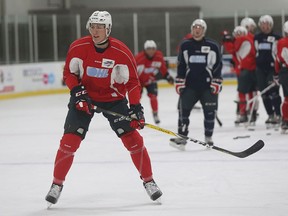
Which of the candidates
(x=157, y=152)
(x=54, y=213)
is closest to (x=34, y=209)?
(x=54, y=213)

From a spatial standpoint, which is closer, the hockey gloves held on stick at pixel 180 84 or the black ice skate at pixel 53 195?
the black ice skate at pixel 53 195

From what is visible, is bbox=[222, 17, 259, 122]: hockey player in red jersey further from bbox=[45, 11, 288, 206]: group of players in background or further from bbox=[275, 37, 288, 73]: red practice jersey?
bbox=[275, 37, 288, 73]: red practice jersey

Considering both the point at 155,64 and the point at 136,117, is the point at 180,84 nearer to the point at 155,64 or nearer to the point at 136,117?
the point at 136,117

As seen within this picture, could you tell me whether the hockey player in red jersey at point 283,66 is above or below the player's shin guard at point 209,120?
above

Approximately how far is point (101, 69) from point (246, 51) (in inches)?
190

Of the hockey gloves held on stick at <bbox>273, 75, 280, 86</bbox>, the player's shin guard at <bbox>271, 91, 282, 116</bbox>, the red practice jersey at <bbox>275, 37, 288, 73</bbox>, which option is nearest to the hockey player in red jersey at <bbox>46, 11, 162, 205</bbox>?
the red practice jersey at <bbox>275, 37, 288, 73</bbox>

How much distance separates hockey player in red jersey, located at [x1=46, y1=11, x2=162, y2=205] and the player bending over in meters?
2.36

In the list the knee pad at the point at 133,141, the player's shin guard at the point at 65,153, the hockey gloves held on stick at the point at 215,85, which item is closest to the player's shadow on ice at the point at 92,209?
the player's shin guard at the point at 65,153

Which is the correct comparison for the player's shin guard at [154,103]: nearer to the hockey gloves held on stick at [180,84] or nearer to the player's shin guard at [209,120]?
the player's shin guard at [209,120]

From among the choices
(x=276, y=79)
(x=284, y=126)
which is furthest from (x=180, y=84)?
(x=276, y=79)

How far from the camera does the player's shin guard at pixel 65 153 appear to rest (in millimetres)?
4832

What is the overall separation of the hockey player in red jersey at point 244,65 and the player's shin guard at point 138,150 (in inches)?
180

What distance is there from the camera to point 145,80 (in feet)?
32.8

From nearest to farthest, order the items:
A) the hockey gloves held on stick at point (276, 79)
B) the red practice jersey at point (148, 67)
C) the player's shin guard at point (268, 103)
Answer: the hockey gloves held on stick at point (276, 79) → the player's shin guard at point (268, 103) → the red practice jersey at point (148, 67)
